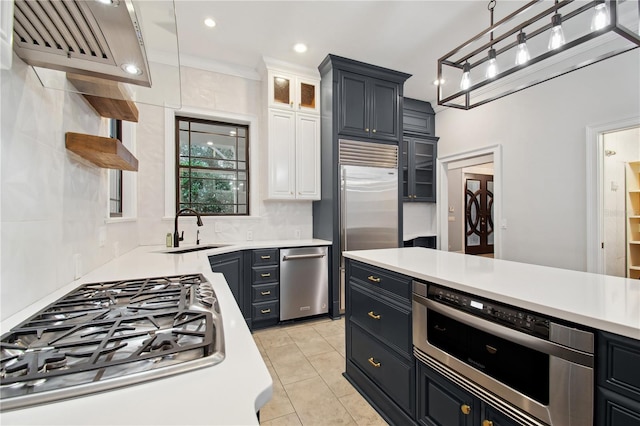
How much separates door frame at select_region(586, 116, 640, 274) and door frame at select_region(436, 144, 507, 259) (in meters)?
0.93

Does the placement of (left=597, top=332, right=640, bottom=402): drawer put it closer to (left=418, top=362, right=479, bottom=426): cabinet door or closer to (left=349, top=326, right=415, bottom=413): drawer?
(left=418, top=362, right=479, bottom=426): cabinet door

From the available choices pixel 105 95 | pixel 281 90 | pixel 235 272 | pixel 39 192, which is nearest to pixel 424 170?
pixel 281 90

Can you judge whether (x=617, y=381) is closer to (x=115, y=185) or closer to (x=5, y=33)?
(x=5, y=33)

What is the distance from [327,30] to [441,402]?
10.5 feet

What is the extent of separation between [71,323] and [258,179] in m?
3.05

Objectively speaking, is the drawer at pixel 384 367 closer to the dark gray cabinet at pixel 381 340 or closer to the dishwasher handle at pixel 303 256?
the dark gray cabinet at pixel 381 340

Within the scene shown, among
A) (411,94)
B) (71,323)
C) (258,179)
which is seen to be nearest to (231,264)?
(258,179)

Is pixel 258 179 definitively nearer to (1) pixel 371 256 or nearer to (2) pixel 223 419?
(1) pixel 371 256

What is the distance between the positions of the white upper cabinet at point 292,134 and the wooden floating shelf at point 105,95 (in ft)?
5.80

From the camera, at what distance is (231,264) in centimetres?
294

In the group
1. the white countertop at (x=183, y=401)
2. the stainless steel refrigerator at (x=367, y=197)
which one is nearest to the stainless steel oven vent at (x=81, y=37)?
the white countertop at (x=183, y=401)

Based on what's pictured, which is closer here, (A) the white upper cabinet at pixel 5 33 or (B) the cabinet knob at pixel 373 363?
(A) the white upper cabinet at pixel 5 33

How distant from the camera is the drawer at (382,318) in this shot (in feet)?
5.40

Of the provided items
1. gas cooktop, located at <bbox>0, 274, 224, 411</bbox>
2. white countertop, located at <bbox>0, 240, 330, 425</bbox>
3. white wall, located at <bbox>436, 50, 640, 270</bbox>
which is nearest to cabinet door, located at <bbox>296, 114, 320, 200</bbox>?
white wall, located at <bbox>436, 50, 640, 270</bbox>
